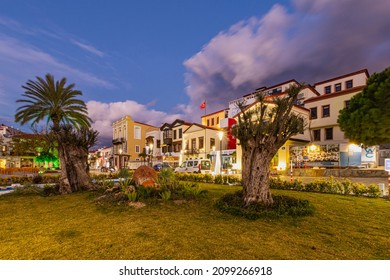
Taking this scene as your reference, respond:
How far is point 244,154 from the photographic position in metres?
8.36

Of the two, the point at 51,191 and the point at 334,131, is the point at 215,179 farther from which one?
the point at 334,131

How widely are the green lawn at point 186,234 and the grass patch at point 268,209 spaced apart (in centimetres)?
33

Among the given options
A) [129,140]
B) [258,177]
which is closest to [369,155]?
[258,177]

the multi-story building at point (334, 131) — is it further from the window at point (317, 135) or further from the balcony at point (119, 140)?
the balcony at point (119, 140)

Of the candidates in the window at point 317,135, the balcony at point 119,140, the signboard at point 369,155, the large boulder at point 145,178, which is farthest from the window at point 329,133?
the balcony at point 119,140

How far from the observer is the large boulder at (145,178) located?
11.1 metres

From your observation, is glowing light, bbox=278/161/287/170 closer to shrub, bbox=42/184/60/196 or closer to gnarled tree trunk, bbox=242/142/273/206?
gnarled tree trunk, bbox=242/142/273/206

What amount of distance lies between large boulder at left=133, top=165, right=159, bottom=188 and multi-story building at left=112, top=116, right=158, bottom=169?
4343 cm

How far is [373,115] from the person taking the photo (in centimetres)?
1223

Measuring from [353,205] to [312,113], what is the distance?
25898mm

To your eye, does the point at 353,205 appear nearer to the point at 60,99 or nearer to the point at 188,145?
the point at 60,99

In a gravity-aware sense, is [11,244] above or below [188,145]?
below

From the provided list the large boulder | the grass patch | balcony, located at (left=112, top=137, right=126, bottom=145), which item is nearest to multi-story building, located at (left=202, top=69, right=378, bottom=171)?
the large boulder

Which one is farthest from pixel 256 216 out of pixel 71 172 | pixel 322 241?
pixel 71 172
